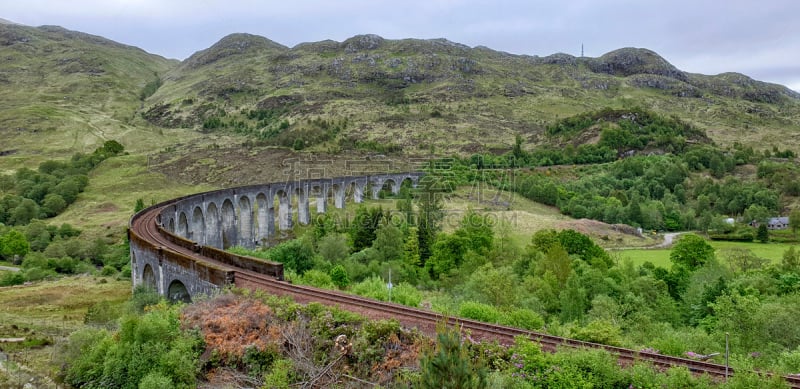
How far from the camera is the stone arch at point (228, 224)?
50.9m

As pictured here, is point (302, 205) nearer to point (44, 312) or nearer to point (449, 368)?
point (44, 312)

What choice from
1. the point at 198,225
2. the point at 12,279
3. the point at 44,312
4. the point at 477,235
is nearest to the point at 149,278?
the point at 44,312

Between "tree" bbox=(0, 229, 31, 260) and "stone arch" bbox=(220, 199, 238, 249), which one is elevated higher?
"stone arch" bbox=(220, 199, 238, 249)

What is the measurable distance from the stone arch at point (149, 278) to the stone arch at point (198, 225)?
19.7 metres

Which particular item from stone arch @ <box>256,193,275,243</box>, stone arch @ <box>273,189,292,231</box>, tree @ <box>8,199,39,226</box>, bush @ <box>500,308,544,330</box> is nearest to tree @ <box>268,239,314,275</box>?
bush @ <box>500,308,544,330</box>

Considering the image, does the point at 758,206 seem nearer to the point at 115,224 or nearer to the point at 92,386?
the point at 92,386

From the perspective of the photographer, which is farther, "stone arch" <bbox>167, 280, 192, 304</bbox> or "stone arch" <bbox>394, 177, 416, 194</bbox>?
"stone arch" <bbox>394, 177, 416, 194</bbox>

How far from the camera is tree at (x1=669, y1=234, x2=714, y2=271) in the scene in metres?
40.9

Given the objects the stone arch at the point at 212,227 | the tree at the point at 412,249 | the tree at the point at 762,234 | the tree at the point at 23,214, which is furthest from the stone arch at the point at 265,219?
the tree at the point at 762,234

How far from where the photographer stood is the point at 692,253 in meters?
41.2

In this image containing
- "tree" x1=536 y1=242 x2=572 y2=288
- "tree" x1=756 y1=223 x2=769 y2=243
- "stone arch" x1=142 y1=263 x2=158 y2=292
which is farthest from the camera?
"tree" x1=756 y1=223 x2=769 y2=243

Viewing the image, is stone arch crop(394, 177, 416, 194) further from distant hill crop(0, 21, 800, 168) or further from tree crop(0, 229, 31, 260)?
tree crop(0, 229, 31, 260)

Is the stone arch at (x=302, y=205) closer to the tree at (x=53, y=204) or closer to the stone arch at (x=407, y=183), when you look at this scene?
the stone arch at (x=407, y=183)

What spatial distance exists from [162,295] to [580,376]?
1901cm
